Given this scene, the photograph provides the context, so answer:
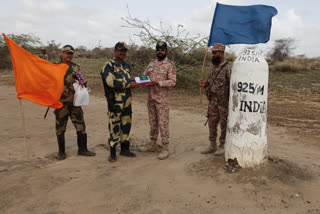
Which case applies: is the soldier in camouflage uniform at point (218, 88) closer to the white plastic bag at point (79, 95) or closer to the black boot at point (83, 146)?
the white plastic bag at point (79, 95)

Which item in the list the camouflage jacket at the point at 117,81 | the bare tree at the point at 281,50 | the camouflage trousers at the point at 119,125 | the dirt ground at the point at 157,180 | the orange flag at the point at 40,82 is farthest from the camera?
the bare tree at the point at 281,50

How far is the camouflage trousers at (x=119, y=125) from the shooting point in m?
4.46

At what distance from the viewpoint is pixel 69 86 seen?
4426 millimetres

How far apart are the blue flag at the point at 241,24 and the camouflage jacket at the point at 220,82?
370 mm

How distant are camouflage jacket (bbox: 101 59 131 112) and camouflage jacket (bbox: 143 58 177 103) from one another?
395 mm

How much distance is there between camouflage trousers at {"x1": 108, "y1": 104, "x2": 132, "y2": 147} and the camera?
4.46 metres

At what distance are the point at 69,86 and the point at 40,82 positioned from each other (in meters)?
0.43

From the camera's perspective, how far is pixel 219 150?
4.46 m

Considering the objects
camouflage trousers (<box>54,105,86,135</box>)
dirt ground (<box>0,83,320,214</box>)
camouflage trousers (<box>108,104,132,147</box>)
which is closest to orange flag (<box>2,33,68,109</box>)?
camouflage trousers (<box>54,105,86,135</box>)

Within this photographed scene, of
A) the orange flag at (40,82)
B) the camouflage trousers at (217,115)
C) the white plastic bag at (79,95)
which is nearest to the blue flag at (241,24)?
the camouflage trousers at (217,115)

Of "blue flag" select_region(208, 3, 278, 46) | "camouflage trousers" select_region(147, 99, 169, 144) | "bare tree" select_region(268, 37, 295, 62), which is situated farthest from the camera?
"bare tree" select_region(268, 37, 295, 62)

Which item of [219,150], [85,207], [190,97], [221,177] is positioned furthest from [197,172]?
[190,97]

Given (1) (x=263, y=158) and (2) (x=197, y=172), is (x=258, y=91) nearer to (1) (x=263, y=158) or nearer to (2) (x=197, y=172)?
(1) (x=263, y=158)

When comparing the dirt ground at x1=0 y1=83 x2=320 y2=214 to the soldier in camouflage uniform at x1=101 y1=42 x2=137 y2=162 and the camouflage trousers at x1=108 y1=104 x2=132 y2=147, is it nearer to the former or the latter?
the camouflage trousers at x1=108 y1=104 x2=132 y2=147
